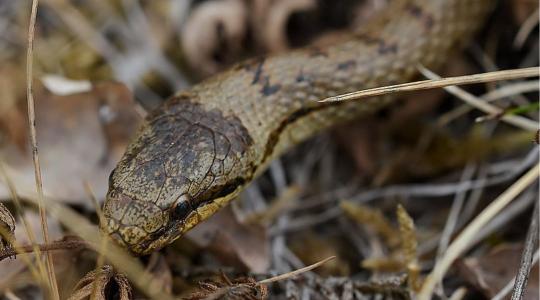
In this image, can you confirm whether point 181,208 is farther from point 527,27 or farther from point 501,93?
point 527,27

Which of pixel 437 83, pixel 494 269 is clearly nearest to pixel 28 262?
pixel 437 83

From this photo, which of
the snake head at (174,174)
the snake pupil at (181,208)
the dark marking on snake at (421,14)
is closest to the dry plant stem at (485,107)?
the dark marking on snake at (421,14)

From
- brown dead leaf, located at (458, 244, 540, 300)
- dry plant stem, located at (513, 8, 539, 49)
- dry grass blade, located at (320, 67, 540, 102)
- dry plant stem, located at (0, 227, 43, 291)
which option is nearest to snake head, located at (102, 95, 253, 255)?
dry plant stem, located at (0, 227, 43, 291)

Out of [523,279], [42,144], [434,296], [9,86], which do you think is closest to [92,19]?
[9,86]

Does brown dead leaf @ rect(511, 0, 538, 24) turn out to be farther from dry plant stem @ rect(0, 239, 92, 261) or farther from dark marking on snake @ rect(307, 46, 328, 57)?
dry plant stem @ rect(0, 239, 92, 261)

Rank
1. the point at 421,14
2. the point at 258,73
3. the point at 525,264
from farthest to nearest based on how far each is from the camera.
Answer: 1. the point at 421,14
2. the point at 258,73
3. the point at 525,264

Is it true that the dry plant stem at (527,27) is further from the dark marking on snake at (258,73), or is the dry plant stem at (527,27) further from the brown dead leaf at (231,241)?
the brown dead leaf at (231,241)

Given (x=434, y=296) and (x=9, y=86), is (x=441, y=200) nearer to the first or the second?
(x=434, y=296)
